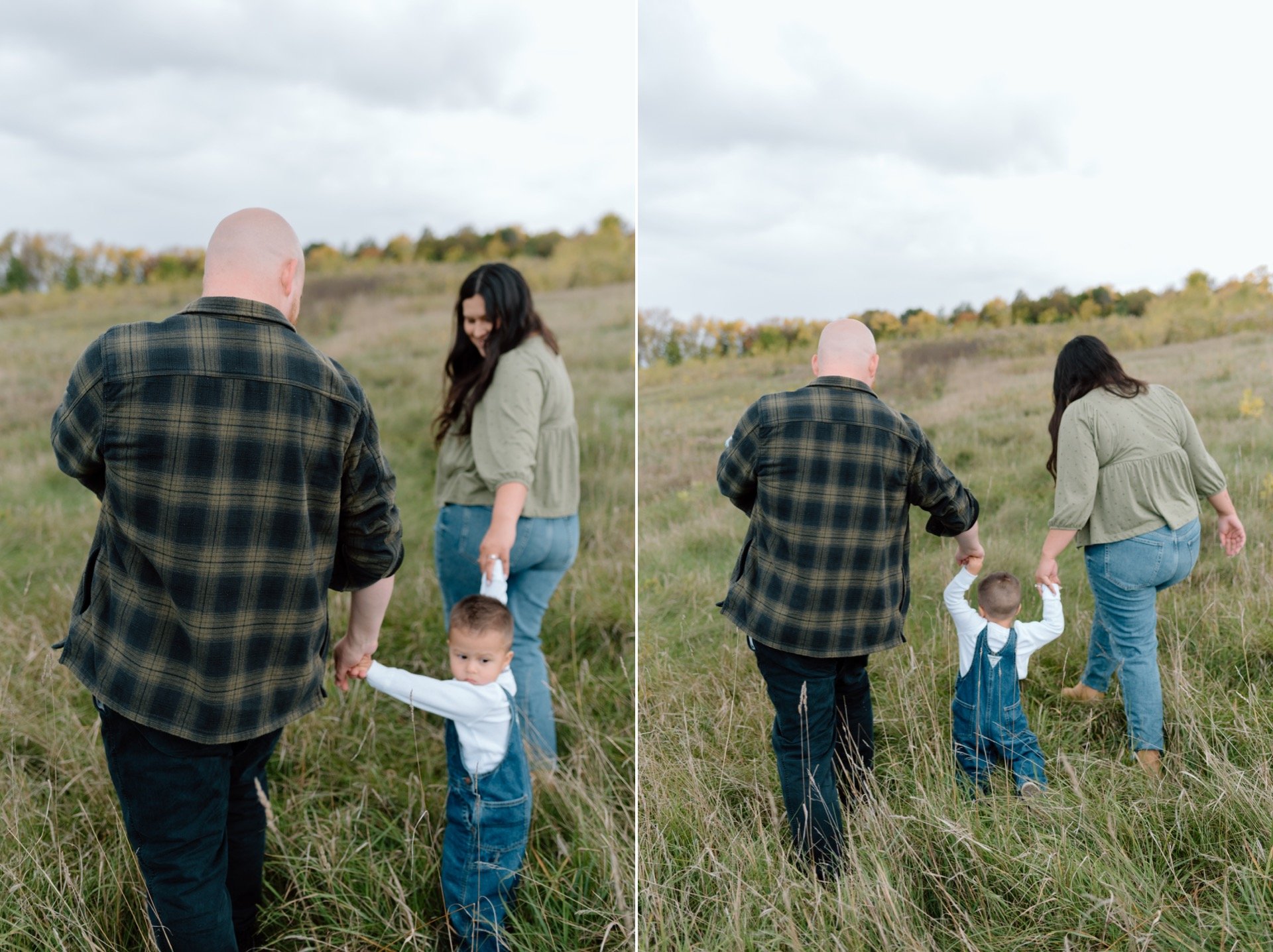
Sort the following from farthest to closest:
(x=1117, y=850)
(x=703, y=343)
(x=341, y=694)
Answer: (x=703, y=343), (x=341, y=694), (x=1117, y=850)

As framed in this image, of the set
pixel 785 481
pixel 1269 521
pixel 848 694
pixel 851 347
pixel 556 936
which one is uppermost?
pixel 851 347

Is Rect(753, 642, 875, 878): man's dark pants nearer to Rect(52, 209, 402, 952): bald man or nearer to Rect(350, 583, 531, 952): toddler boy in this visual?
Rect(350, 583, 531, 952): toddler boy

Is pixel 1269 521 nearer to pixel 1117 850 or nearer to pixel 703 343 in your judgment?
pixel 1117 850

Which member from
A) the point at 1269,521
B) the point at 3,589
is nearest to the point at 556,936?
the point at 1269,521

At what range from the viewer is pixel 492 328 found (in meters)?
3.57

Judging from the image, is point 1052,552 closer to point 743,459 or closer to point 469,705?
point 743,459

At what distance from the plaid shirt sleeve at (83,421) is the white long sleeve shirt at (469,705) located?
976 mm

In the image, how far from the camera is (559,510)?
3.60 meters

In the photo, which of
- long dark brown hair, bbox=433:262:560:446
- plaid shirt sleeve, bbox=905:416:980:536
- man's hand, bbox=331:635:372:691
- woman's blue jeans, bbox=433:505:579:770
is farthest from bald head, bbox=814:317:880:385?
man's hand, bbox=331:635:372:691

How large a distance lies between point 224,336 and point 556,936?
2.21 metres

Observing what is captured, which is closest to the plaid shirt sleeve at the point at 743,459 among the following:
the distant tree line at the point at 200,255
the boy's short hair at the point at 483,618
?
the boy's short hair at the point at 483,618

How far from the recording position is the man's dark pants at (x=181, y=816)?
7.30 feet

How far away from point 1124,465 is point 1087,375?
0.37 meters

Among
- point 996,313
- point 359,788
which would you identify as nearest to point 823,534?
point 996,313
